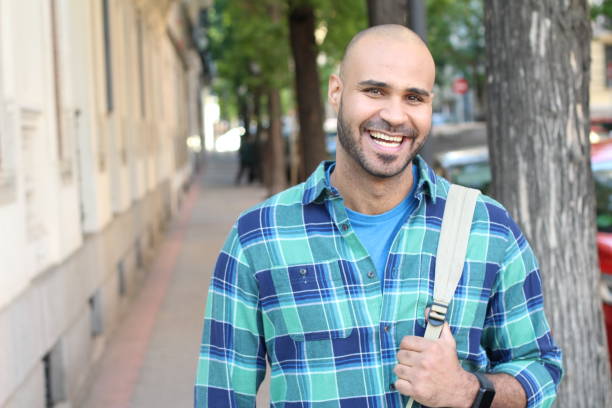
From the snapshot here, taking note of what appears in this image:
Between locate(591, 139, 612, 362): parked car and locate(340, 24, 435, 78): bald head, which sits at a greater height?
locate(340, 24, 435, 78): bald head

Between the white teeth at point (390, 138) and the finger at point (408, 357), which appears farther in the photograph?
the white teeth at point (390, 138)

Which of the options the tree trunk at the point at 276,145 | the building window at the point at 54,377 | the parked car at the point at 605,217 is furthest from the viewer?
the tree trunk at the point at 276,145

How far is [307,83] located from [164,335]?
5.65 meters

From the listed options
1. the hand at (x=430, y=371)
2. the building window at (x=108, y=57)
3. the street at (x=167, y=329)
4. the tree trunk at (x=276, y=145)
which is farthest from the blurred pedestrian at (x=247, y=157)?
the hand at (x=430, y=371)

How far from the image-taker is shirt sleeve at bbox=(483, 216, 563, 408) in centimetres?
236

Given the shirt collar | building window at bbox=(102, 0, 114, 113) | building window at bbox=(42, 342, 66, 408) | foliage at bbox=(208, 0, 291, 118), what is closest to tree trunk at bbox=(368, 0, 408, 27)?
building window at bbox=(102, 0, 114, 113)

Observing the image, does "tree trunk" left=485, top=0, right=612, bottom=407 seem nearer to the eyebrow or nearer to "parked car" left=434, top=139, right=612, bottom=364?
"parked car" left=434, top=139, right=612, bottom=364

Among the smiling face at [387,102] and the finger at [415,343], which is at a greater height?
the smiling face at [387,102]

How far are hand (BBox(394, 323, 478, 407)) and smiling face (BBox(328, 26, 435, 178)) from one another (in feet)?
1.29

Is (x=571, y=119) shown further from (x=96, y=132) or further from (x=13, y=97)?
(x=96, y=132)

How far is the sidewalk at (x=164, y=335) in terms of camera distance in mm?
7246

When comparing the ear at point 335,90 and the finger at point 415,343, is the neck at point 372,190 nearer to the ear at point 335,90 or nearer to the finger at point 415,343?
the ear at point 335,90

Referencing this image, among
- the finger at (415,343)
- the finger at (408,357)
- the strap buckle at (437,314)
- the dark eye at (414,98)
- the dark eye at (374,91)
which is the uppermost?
the dark eye at (374,91)

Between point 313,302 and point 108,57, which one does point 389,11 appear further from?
point 313,302
